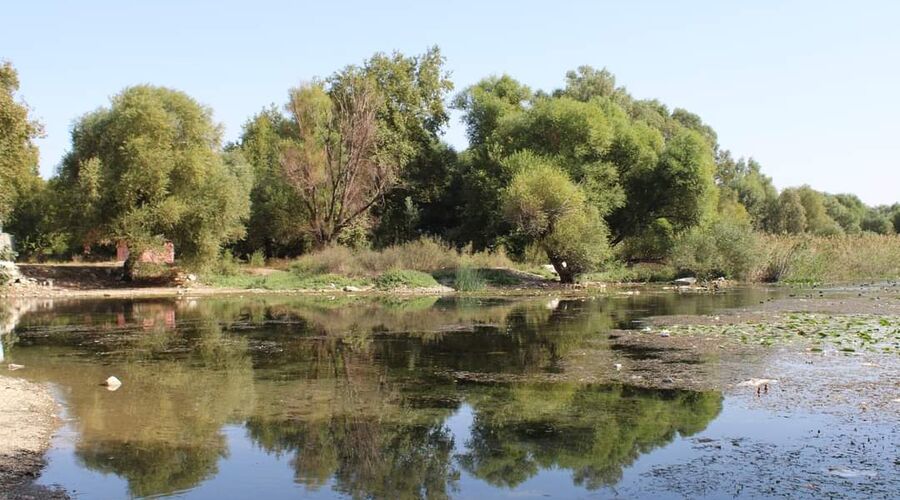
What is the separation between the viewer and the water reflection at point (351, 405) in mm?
8703

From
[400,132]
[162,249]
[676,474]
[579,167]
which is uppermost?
[400,132]

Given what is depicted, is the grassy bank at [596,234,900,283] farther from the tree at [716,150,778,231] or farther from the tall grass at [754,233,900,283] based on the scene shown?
the tree at [716,150,778,231]

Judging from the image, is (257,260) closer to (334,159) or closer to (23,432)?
(334,159)

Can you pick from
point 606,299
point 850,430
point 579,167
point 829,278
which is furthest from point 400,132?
point 850,430

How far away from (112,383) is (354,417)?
5.07 metres

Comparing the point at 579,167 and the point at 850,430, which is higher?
the point at 579,167

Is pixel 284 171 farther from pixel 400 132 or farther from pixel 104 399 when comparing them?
pixel 104 399

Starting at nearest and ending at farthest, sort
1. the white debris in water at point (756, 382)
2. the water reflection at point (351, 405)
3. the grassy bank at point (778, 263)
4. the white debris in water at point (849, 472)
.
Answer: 1. the white debris in water at point (849, 472)
2. the water reflection at point (351, 405)
3. the white debris in water at point (756, 382)
4. the grassy bank at point (778, 263)

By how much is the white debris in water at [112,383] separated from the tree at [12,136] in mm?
17355

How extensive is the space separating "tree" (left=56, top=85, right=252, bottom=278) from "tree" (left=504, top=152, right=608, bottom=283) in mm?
15338

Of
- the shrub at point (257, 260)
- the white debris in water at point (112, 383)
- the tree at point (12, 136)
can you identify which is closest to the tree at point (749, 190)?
the shrub at point (257, 260)

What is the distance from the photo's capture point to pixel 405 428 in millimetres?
10383

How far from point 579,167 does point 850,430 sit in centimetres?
3873

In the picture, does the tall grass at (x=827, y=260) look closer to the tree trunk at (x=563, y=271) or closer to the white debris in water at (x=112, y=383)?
the tree trunk at (x=563, y=271)
